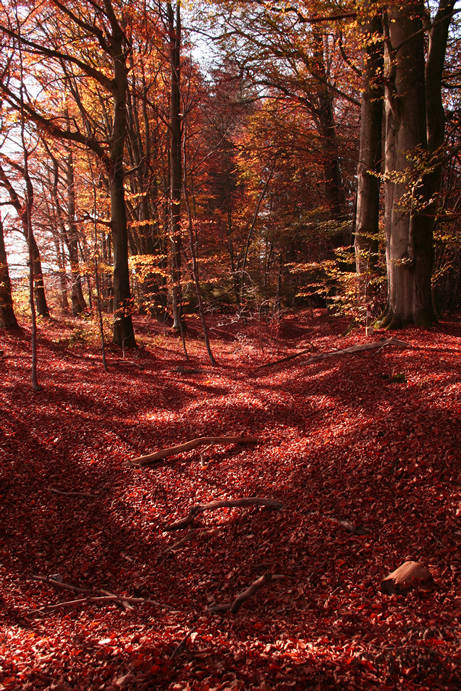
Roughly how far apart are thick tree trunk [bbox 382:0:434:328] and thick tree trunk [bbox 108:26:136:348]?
23.0 ft

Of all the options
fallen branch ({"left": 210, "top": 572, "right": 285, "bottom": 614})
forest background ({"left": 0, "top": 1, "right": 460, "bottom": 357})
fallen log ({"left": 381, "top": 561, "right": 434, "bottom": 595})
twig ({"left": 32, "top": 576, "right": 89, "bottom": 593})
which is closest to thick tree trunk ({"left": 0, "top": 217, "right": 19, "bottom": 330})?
forest background ({"left": 0, "top": 1, "right": 460, "bottom": 357})

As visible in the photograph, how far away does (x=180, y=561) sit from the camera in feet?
11.8

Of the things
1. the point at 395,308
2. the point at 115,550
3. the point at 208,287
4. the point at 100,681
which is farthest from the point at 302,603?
the point at 208,287

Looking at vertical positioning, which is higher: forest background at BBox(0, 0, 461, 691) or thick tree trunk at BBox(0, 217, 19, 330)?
thick tree trunk at BBox(0, 217, 19, 330)

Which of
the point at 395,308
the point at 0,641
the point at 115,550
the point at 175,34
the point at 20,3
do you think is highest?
the point at 175,34

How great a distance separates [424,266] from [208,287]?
16.6 meters

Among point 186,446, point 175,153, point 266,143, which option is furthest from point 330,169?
point 186,446

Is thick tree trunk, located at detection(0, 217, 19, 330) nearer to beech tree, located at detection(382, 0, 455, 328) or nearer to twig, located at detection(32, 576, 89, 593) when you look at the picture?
twig, located at detection(32, 576, 89, 593)

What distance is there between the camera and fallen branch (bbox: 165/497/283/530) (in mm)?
4055

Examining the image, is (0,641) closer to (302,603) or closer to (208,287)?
(302,603)

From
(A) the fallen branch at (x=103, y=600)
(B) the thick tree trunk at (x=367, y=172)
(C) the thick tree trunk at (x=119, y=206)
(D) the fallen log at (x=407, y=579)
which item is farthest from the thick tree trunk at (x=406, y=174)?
(A) the fallen branch at (x=103, y=600)

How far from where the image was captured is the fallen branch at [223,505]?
405 centimetres

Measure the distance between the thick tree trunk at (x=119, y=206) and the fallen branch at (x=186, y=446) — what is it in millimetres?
6189

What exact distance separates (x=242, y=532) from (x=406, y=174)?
714 cm
